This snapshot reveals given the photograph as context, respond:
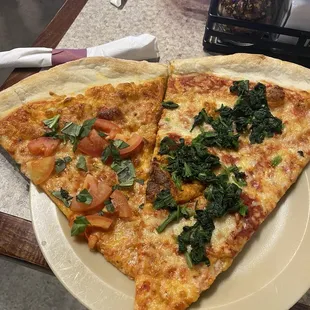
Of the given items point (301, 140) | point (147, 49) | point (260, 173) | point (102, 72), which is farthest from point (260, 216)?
point (147, 49)

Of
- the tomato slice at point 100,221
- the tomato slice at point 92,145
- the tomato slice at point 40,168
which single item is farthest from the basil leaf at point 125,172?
the tomato slice at point 40,168

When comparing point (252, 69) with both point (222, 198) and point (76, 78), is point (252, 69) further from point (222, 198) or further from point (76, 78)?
point (76, 78)

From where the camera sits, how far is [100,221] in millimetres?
1915

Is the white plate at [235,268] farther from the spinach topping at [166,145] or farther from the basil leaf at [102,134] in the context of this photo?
the spinach topping at [166,145]

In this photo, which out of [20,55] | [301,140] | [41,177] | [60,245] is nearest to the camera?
[60,245]

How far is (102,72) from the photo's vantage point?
97.5 inches

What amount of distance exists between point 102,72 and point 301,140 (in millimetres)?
1277

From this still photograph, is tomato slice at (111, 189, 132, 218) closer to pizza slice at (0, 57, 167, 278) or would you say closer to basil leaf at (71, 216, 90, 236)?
pizza slice at (0, 57, 167, 278)

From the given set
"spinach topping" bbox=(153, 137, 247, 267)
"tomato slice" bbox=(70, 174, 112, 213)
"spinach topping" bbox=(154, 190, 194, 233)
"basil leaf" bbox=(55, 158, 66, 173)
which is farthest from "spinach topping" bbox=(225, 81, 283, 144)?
"basil leaf" bbox=(55, 158, 66, 173)

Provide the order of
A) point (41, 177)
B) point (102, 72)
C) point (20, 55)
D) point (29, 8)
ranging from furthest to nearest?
1. point (29, 8)
2. point (20, 55)
3. point (102, 72)
4. point (41, 177)

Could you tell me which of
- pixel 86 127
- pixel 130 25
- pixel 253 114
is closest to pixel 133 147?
pixel 86 127

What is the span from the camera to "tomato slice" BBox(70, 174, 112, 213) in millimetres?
1950

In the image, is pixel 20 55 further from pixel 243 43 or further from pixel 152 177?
pixel 243 43

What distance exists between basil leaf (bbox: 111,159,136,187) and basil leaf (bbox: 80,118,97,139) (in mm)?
241
